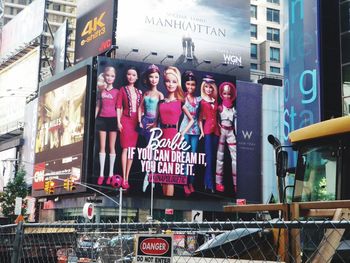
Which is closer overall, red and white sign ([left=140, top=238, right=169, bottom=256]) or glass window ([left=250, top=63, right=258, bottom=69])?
red and white sign ([left=140, top=238, right=169, bottom=256])

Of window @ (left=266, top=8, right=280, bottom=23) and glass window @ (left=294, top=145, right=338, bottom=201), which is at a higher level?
window @ (left=266, top=8, right=280, bottom=23)

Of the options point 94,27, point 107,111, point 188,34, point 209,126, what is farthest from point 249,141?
point 94,27

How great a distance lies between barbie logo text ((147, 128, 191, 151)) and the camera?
64375 mm

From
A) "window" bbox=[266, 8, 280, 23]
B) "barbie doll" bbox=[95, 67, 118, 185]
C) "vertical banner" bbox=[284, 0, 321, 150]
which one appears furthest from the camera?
"window" bbox=[266, 8, 280, 23]

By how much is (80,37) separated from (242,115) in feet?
75.3

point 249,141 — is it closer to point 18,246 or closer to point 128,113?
point 128,113

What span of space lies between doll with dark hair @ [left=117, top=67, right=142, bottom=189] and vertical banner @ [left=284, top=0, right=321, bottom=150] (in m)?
32.3

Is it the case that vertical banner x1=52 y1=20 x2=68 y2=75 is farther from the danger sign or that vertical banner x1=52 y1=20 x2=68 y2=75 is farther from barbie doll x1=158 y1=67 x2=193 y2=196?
the danger sign

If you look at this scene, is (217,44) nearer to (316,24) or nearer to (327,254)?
(316,24)

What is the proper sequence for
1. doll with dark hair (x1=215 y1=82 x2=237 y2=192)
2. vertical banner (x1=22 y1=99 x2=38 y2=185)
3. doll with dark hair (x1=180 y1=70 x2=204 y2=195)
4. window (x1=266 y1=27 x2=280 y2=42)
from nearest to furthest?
1. doll with dark hair (x1=180 y1=70 x2=204 y2=195)
2. doll with dark hair (x1=215 y1=82 x2=237 y2=192)
3. vertical banner (x1=22 y1=99 x2=38 y2=185)
4. window (x1=266 y1=27 x2=280 y2=42)

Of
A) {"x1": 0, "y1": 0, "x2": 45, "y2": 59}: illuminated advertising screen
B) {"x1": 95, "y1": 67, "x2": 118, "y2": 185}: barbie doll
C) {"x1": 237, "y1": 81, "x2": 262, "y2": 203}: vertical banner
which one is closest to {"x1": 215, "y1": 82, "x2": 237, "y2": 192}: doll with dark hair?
{"x1": 237, "y1": 81, "x2": 262, "y2": 203}: vertical banner

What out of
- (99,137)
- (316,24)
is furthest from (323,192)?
(99,137)

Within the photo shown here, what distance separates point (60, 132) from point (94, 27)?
44.0ft

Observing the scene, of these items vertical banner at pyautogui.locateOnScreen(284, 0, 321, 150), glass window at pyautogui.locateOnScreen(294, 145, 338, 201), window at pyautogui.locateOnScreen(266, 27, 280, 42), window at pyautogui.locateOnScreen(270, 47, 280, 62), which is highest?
window at pyautogui.locateOnScreen(266, 27, 280, 42)
